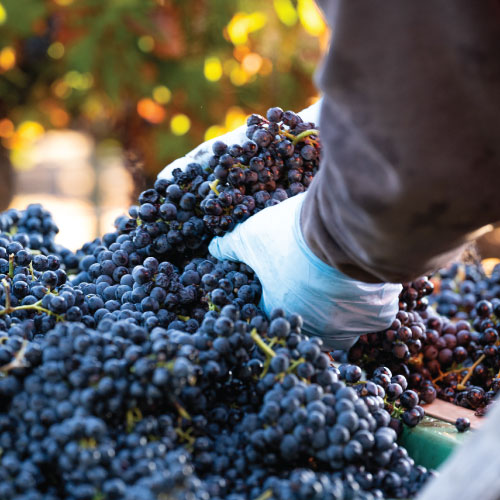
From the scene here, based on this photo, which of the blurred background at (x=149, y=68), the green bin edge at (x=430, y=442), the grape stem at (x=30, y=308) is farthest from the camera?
the blurred background at (x=149, y=68)

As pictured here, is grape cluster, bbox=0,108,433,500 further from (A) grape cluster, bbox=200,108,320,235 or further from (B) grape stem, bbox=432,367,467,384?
(B) grape stem, bbox=432,367,467,384

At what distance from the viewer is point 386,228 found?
2.59 ft

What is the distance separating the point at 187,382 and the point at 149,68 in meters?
3.11

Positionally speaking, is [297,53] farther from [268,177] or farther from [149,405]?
[149,405]

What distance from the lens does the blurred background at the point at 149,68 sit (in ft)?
10.8

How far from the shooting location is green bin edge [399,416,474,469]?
3.45 feet

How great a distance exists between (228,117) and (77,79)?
40.7 inches

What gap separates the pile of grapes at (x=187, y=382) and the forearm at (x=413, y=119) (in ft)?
0.78

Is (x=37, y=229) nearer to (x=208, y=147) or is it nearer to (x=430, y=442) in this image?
(x=208, y=147)

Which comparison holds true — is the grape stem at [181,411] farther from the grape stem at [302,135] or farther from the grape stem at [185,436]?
the grape stem at [302,135]

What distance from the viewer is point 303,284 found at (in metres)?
1.07

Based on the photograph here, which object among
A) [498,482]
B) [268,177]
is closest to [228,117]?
[268,177]

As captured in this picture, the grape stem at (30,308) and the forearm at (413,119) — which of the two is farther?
the grape stem at (30,308)

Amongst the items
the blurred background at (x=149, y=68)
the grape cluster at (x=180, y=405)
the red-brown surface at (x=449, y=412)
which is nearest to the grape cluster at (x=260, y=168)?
the grape cluster at (x=180, y=405)
